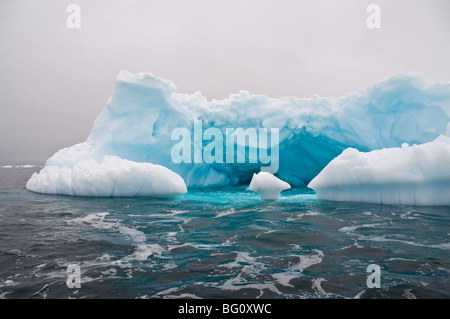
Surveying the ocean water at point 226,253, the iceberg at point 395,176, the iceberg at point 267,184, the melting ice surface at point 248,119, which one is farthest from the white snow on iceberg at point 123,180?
the iceberg at point 395,176

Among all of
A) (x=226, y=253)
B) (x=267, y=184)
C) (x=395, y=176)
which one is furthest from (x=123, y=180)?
(x=395, y=176)

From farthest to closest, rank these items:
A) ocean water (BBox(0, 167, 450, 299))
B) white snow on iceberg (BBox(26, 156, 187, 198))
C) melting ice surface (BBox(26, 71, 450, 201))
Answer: melting ice surface (BBox(26, 71, 450, 201)) → white snow on iceberg (BBox(26, 156, 187, 198)) → ocean water (BBox(0, 167, 450, 299))

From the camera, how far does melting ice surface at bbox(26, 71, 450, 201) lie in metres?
11.9

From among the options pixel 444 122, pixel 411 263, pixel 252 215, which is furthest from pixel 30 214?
pixel 444 122

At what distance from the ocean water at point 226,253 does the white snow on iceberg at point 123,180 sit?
257 centimetres

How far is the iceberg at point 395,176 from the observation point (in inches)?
286

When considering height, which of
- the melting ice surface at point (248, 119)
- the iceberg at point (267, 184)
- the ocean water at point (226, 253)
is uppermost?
the melting ice surface at point (248, 119)

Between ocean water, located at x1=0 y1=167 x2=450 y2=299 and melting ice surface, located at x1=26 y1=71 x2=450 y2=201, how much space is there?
589 cm

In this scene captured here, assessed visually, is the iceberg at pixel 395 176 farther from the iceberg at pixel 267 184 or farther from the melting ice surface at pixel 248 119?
the melting ice surface at pixel 248 119

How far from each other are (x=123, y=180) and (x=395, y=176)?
7.94 metres

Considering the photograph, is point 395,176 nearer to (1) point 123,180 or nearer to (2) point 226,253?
(2) point 226,253

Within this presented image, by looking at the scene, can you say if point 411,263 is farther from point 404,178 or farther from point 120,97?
point 120,97

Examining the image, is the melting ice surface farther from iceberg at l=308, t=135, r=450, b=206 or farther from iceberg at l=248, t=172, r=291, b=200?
iceberg at l=248, t=172, r=291, b=200

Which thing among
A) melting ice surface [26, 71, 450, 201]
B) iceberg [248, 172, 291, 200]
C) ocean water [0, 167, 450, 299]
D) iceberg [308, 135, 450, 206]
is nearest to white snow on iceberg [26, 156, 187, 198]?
melting ice surface [26, 71, 450, 201]
